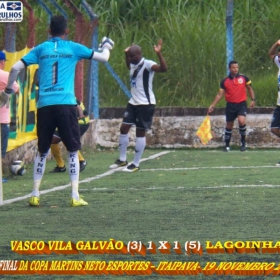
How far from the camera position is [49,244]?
25.5ft

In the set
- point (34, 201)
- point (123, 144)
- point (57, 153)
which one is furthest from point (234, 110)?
point (34, 201)

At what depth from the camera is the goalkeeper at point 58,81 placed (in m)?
10.4

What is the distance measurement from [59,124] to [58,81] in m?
0.44

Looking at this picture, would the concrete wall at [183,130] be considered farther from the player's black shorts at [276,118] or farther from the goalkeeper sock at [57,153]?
the goalkeeper sock at [57,153]

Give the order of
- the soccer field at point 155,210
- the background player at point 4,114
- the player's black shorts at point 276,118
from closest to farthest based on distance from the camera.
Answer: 1. the soccer field at point 155,210
2. the background player at point 4,114
3. the player's black shorts at point 276,118

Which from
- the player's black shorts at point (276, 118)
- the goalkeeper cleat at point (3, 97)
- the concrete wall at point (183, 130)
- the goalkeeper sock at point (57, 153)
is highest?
the goalkeeper cleat at point (3, 97)

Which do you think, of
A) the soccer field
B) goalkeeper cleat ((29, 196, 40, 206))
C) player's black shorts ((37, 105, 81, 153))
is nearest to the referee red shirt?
the soccer field

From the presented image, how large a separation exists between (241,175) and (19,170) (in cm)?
314

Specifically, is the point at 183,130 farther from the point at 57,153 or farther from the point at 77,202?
the point at 77,202

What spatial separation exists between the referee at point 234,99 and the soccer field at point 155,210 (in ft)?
14.5

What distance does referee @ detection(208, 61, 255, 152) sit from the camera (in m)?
20.1

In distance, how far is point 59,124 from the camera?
→ 10461 mm

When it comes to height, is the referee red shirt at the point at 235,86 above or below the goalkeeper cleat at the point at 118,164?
above

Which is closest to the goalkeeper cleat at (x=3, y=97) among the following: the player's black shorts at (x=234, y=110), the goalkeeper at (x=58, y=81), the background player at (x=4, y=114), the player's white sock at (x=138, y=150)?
the goalkeeper at (x=58, y=81)
